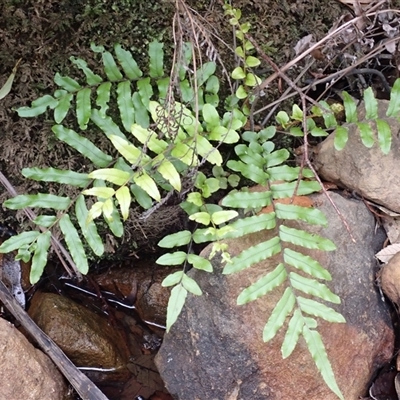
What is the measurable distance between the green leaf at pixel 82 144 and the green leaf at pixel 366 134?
4.47ft

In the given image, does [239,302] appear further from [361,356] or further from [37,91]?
[37,91]

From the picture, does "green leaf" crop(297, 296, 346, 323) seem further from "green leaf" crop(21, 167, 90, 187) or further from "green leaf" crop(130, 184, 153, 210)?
"green leaf" crop(21, 167, 90, 187)

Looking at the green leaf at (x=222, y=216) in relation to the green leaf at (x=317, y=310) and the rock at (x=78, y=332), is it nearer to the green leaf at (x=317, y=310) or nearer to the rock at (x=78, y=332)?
the green leaf at (x=317, y=310)

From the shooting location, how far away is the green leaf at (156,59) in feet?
9.16

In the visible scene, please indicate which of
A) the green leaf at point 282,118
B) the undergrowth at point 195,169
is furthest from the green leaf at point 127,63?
the green leaf at point 282,118

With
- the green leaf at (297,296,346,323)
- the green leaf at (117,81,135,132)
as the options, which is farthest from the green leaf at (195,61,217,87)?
the green leaf at (297,296,346,323)

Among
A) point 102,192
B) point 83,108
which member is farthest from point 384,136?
point 83,108

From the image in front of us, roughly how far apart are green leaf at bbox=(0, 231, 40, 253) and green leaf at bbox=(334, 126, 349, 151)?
5.41 feet

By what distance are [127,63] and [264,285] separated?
141 centimetres

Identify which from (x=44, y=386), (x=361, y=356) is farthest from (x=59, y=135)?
(x=361, y=356)

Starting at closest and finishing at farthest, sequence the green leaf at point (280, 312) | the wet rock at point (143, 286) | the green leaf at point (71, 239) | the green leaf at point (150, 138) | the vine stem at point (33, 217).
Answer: the green leaf at point (150, 138)
the green leaf at point (280, 312)
the green leaf at point (71, 239)
the vine stem at point (33, 217)
the wet rock at point (143, 286)

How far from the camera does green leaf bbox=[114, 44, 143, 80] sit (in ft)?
9.27

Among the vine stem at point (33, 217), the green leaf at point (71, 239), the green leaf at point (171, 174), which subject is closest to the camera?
the green leaf at point (171, 174)

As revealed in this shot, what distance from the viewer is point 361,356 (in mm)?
3016
